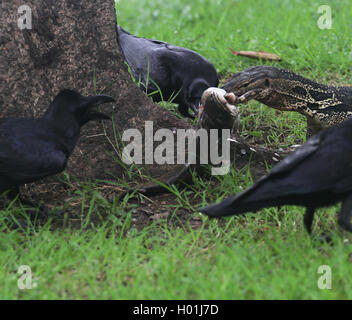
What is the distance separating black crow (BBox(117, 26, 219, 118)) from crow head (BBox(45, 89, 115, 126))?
144cm

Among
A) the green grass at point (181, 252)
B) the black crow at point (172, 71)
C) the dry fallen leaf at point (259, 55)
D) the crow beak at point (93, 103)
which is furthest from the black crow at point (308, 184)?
the dry fallen leaf at point (259, 55)

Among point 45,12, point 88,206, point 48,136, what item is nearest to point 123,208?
point 88,206

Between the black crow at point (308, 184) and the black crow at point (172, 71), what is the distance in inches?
87.5

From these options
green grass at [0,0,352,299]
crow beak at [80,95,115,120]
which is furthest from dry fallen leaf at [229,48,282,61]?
crow beak at [80,95,115,120]

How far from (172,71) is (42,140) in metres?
2.12

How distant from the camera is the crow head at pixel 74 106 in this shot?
13.7 ft

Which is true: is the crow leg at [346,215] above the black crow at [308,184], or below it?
below

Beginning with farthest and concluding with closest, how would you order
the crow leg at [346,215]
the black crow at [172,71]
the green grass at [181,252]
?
the black crow at [172,71]
the crow leg at [346,215]
the green grass at [181,252]

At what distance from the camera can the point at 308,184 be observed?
11.4 feet

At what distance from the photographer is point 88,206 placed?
4.42m

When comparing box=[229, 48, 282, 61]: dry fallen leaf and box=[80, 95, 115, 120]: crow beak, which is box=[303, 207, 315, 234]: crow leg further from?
box=[229, 48, 282, 61]: dry fallen leaf

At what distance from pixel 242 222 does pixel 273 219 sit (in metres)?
0.22

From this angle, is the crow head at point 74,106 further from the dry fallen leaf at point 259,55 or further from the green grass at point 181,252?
the dry fallen leaf at point 259,55
